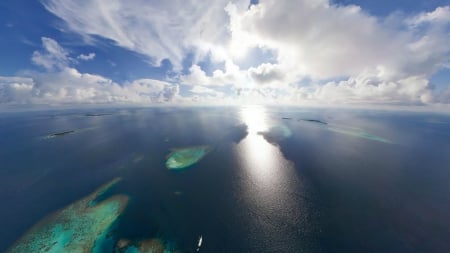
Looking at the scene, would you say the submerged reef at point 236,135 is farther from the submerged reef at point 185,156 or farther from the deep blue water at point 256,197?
the deep blue water at point 256,197

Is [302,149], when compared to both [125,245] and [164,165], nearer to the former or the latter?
[164,165]

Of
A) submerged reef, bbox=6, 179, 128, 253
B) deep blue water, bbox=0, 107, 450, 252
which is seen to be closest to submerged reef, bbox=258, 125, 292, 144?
deep blue water, bbox=0, 107, 450, 252

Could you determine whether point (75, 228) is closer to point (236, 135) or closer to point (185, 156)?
point (185, 156)

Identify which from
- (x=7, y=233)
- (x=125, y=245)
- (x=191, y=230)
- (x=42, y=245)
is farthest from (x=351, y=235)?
(x=7, y=233)

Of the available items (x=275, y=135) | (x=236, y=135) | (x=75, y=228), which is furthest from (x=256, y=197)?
(x=275, y=135)

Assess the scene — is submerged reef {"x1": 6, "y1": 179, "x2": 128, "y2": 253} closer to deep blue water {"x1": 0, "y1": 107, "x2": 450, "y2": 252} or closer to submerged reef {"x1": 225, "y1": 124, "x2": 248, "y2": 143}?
deep blue water {"x1": 0, "y1": 107, "x2": 450, "y2": 252}

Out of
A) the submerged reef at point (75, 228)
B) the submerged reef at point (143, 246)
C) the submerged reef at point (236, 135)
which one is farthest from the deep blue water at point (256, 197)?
the submerged reef at point (236, 135)
